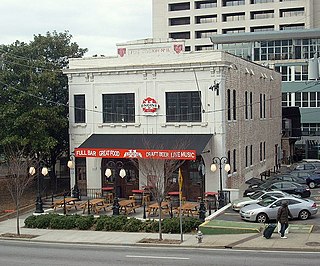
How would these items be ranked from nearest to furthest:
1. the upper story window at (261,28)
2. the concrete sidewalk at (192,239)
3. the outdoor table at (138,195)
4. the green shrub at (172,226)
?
1. the concrete sidewalk at (192,239)
2. the green shrub at (172,226)
3. the outdoor table at (138,195)
4. the upper story window at (261,28)

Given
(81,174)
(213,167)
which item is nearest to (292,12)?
(81,174)

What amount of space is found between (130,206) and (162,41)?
37.9 ft

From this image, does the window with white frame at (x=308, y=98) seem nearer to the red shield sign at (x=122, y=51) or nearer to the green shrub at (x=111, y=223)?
the red shield sign at (x=122, y=51)

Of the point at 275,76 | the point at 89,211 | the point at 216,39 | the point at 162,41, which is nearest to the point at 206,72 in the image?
the point at 162,41

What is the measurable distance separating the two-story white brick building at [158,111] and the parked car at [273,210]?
19.4 ft

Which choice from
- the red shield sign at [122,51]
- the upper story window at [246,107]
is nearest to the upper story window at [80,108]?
the red shield sign at [122,51]

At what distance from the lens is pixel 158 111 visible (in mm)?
37625

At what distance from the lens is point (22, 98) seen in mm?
39000

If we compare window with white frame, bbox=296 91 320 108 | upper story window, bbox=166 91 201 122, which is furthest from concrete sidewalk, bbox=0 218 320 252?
window with white frame, bbox=296 91 320 108

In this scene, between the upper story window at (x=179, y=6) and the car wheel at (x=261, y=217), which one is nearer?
the car wheel at (x=261, y=217)

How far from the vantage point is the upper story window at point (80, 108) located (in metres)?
40.0

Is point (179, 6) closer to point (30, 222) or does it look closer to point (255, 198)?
point (255, 198)

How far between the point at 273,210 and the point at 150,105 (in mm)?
12558

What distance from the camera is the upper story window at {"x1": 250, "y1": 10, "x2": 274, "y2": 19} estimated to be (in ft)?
308
